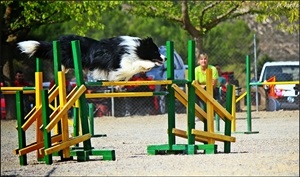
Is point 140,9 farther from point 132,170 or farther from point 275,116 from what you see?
point 132,170

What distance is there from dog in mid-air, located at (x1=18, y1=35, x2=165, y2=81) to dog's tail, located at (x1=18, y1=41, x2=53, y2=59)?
0.12 feet

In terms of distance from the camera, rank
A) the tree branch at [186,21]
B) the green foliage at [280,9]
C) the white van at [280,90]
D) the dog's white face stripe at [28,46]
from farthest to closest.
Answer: the tree branch at [186,21] → the green foliage at [280,9] → the white van at [280,90] → the dog's white face stripe at [28,46]

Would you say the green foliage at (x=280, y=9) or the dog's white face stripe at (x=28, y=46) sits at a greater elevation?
the green foliage at (x=280, y=9)

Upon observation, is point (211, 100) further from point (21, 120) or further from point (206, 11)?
point (206, 11)

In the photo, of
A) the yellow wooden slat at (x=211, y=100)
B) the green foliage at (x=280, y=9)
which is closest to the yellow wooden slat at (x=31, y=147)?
the yellow wooden slat at (x=211, y=100)

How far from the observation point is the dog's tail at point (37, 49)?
1353cm

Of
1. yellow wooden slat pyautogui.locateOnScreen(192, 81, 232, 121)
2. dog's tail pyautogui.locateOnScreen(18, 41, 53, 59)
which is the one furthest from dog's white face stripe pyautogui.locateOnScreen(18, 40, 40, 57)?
yellow wooden slat pyautogui.locateOnScreen(192, 81, 232, 121)

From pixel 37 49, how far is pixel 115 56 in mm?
1293

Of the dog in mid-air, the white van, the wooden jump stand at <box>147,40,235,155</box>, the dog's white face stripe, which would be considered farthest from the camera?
the white van

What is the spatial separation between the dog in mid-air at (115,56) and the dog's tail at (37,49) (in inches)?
1.4

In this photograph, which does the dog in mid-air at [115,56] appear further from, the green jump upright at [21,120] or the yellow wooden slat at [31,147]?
the green jump upright at [21,120]

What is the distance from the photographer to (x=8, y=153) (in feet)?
45.4

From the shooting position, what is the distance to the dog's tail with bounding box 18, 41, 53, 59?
13527 mm

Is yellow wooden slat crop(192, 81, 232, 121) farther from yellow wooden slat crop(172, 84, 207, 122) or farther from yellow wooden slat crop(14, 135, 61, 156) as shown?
yellow wooden slat crop(14, 135, 61, 156)
